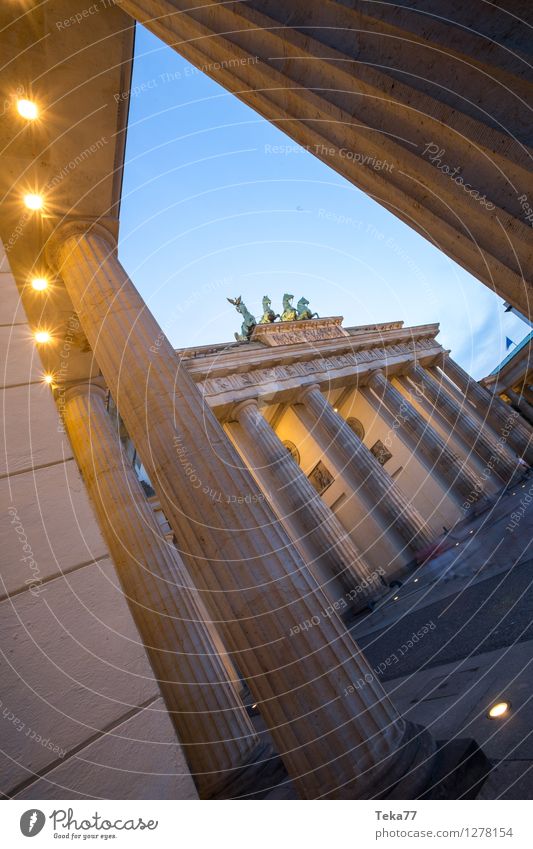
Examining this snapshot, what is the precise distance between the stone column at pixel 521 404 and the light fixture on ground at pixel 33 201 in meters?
40.5

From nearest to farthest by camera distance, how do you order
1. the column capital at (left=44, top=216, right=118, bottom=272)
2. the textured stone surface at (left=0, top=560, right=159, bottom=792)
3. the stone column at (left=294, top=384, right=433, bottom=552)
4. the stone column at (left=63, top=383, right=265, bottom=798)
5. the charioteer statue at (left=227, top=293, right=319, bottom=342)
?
the textured stone surface at (left=0, top=560, right=159, bottom=792)
the stone column at (left=63, top=383, right=265, bottom=798)
the column capital at (left=44, top=216, right=118, bottom=272)
the stone column at (left=294, top=384, right=433, bottom=552)
the charioteer statue at (left=227, top=293, right=319, bottom=342)

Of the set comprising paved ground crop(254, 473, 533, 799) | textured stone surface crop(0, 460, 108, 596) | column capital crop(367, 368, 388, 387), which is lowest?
paved ground crop(254, 473, 533, 799)

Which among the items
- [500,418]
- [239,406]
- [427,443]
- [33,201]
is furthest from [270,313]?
[33,201]

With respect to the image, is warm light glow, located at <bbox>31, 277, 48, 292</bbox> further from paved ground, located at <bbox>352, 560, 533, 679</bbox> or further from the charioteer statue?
the charioteer statue

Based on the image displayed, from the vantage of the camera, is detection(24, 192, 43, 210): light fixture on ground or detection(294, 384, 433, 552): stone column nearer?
detection(24, 192, 43, 210): light fixture on ground

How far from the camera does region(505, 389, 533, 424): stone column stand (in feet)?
118

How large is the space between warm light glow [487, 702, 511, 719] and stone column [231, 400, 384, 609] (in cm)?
1283

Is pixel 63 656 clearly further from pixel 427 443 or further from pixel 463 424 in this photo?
pixel 463 424

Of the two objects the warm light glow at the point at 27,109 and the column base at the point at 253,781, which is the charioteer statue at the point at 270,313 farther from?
the column base at the point at 253,781

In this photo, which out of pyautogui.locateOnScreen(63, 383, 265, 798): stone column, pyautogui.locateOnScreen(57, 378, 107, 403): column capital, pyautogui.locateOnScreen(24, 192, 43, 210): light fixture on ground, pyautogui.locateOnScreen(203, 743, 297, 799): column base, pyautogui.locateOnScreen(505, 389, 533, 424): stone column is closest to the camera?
pyautogui.locateOnScreen(203, 743, 297, 799): column base

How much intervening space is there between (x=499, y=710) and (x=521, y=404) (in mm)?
40867

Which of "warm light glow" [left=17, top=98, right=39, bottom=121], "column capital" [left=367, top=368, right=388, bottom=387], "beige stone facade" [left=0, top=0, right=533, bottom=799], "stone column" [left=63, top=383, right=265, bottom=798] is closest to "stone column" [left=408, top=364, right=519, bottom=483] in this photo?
"column capital" [left=367, top=368, right=388, bottom=387]

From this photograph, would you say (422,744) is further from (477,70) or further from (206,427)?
(477,70)
